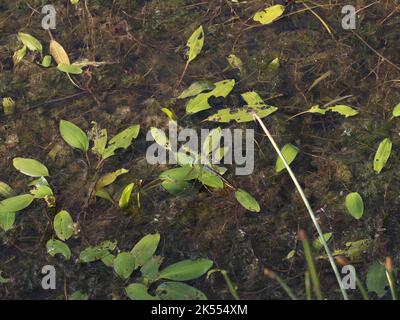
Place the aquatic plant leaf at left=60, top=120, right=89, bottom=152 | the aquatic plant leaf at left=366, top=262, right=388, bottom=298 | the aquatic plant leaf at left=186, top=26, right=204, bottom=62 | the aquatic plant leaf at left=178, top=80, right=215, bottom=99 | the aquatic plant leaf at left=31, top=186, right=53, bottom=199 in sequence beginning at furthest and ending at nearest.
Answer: the aquatic plant leaf at left=186, top=26, right=204, bottom=62 < the aquatic plant leaf at left=178, top=80, right=215, bottom=99 < the aquatic plant leaf at left=60, top=120, right=89, bottom=152 < the aquatic plant leaf at left=31, top=186, right=53, bottom=199 < the aquatic plant leaf at left=366, top=262, right=388, bottom=298

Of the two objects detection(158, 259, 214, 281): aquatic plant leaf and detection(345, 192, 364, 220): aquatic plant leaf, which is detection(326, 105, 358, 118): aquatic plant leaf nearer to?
detection(345, 192, 364, 220): aquatic plant leaf

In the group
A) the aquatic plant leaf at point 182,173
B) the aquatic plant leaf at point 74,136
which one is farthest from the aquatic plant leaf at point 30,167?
A: the aquatic plant leaf at point 182,173

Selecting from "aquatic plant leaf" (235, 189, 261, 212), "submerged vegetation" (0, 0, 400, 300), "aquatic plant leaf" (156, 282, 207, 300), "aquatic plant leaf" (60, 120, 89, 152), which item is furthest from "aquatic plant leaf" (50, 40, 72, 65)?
"aquatic plant leaf" (156, 282, 207, 300)

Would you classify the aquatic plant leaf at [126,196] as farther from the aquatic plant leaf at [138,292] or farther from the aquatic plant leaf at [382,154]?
the aquatic plant leaf at [382,154]

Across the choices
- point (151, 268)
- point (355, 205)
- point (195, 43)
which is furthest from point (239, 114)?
point (151, 268)
